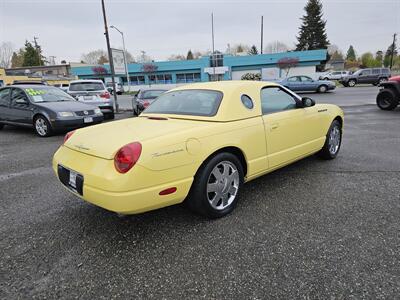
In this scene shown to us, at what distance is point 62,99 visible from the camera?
833 centimetres

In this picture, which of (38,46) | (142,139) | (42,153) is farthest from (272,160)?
(38,46)

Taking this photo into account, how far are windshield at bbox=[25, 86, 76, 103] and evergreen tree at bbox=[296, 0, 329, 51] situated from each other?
5766 cm

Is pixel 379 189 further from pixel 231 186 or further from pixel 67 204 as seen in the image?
pixel 67 204

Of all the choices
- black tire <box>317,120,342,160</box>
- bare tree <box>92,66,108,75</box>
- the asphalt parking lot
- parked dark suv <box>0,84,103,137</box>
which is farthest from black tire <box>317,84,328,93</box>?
bare tree <box>92,66,108,75</box>

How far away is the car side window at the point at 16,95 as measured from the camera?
788cm

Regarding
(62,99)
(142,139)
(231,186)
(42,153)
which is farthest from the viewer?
(62,99)

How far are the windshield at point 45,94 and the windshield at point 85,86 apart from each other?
2.10 metres

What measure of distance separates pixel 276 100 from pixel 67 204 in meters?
3.03

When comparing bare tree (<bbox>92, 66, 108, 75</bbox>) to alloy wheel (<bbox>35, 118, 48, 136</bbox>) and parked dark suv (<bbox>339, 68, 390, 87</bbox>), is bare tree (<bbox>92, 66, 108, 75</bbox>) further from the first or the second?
alloy wheel (<bbox>35, 118, 48, 136</bbox>)

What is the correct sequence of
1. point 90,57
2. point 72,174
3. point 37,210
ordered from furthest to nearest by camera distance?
point 90,57 → point 37,210 → point 72,174

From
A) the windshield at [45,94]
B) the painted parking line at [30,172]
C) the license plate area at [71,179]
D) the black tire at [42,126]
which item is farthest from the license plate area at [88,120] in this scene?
the license plate area at [71,179]

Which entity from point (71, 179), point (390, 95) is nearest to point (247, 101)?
point (71, 179)

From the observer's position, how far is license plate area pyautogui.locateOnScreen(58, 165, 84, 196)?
2.54 meters

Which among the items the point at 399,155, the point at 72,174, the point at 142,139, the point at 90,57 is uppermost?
the point at 90,57
